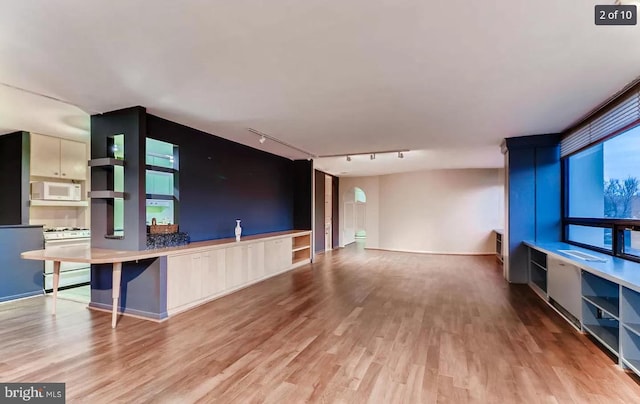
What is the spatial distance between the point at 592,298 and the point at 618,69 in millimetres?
2333

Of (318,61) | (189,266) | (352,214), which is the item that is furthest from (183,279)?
(352,214)

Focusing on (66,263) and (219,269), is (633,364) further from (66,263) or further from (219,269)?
(66,263)

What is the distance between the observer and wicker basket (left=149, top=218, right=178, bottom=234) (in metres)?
4.15

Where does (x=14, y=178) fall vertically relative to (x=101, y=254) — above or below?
above

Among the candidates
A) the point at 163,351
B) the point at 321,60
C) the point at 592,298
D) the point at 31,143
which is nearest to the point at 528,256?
the point at 592,298

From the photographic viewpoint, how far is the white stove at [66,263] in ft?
16.0

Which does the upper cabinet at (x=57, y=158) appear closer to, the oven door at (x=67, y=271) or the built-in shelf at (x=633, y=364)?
the oven door at (x=67, y=271)

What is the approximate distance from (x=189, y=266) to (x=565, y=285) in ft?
16.3

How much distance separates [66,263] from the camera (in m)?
5.12

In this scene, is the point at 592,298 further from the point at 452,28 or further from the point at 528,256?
the point at 452,28

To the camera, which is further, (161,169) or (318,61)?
(161,169)

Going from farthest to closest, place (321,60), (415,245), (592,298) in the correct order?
1. (415,245)
2. (592,298)
3. (321,60)

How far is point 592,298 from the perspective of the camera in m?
3.15

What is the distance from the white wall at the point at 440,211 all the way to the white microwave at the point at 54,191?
27.6 feet
